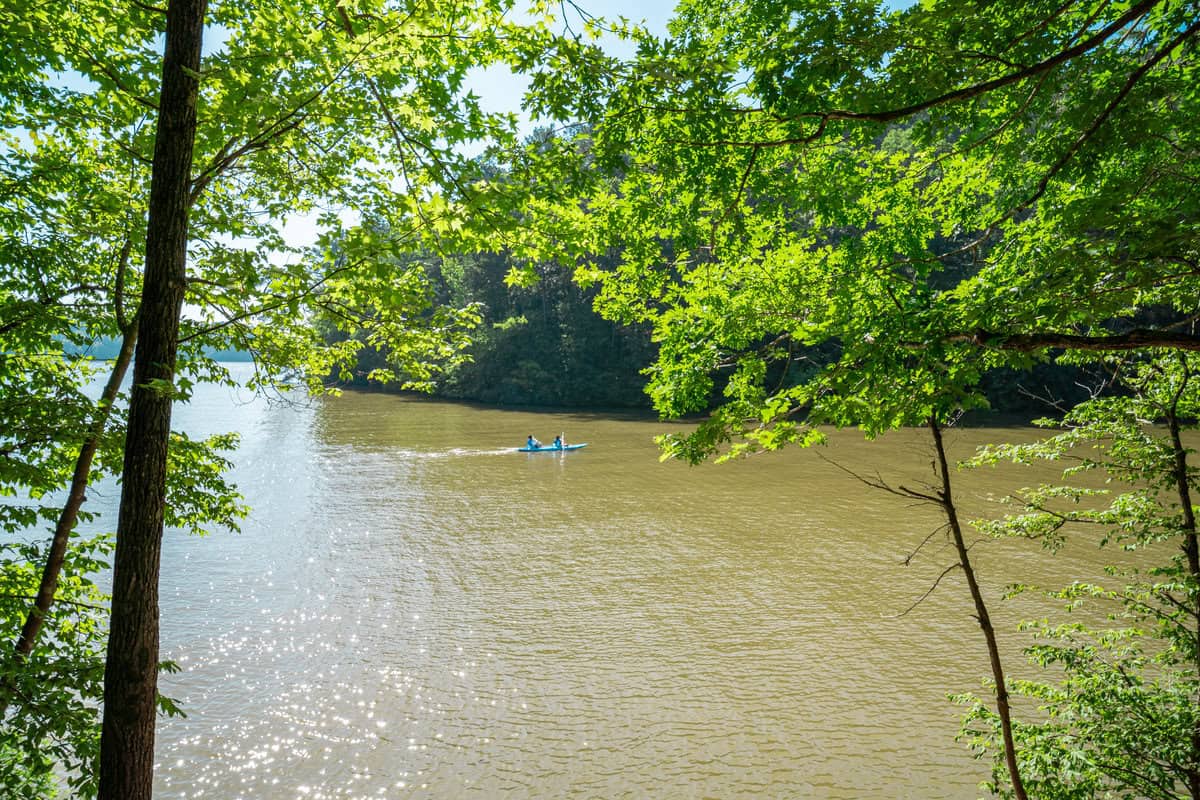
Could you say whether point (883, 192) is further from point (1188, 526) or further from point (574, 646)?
point (574, 646)

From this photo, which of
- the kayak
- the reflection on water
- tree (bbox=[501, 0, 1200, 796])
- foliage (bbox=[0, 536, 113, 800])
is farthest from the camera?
the kayak

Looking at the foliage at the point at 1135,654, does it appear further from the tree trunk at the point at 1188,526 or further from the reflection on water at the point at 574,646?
the reflection on water at the point at 574,646

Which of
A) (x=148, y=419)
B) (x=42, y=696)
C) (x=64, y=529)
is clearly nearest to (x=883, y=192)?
(x=148, y=419)

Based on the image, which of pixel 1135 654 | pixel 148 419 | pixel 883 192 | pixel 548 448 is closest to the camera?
pixel 148 419

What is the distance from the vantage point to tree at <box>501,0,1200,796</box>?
12.9ft

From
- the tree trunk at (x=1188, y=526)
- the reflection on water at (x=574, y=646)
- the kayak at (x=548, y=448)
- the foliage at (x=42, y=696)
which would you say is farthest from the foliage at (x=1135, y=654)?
the kayak at (x=548, y=448)

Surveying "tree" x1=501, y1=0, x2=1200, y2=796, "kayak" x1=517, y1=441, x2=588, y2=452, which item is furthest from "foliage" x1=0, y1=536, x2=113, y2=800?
"kayak" x1=517, y1=441, x2=588, y2=452

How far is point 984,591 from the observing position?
44.2ft

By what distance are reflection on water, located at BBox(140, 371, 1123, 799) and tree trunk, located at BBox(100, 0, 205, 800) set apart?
182 inches

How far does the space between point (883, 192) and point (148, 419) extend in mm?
6047

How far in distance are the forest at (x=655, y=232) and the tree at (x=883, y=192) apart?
0.11 ft

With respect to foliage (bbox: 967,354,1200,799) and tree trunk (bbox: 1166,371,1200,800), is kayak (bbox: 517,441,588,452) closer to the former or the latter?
foliage (bbox: 967,354,1200,799)

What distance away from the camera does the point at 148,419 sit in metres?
4.08

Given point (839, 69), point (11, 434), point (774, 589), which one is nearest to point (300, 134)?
point (11, 434)
